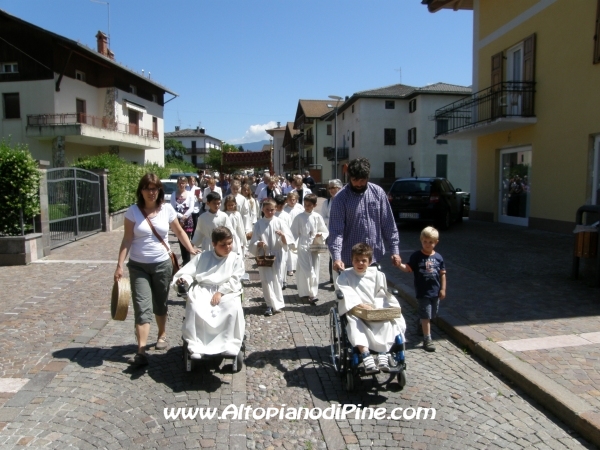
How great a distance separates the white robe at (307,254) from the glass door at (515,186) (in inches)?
400

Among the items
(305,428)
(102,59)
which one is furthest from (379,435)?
(102,59)

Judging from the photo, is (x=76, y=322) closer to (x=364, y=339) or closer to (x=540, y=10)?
(x=364, y=339)

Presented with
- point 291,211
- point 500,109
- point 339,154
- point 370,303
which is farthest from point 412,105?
point 370,303

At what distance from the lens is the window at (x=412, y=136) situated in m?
43.0

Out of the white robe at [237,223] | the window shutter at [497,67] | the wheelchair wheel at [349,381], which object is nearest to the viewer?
the wheelchair wheel at [349,381]

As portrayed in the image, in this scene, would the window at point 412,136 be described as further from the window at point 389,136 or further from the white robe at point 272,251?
the white robe at point 272,251

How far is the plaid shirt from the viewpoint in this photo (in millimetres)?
5039

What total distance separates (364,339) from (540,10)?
1404cm

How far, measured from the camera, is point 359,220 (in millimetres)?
5031

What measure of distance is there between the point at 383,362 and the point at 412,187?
12188mm

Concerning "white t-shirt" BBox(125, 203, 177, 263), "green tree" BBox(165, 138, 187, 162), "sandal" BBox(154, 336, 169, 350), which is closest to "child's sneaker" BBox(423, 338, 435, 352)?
"sandal" BBox(154, 336, 169, 350)

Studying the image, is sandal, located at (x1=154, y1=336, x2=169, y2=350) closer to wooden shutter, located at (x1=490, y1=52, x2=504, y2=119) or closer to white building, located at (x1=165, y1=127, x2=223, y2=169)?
wooden shutter, located at (x1=490, y1=52, x2=504, y2=119)

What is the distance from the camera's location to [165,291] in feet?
17.2

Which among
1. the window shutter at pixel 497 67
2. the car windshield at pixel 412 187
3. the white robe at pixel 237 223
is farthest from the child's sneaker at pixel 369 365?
the window shutter at pixel 497 67
